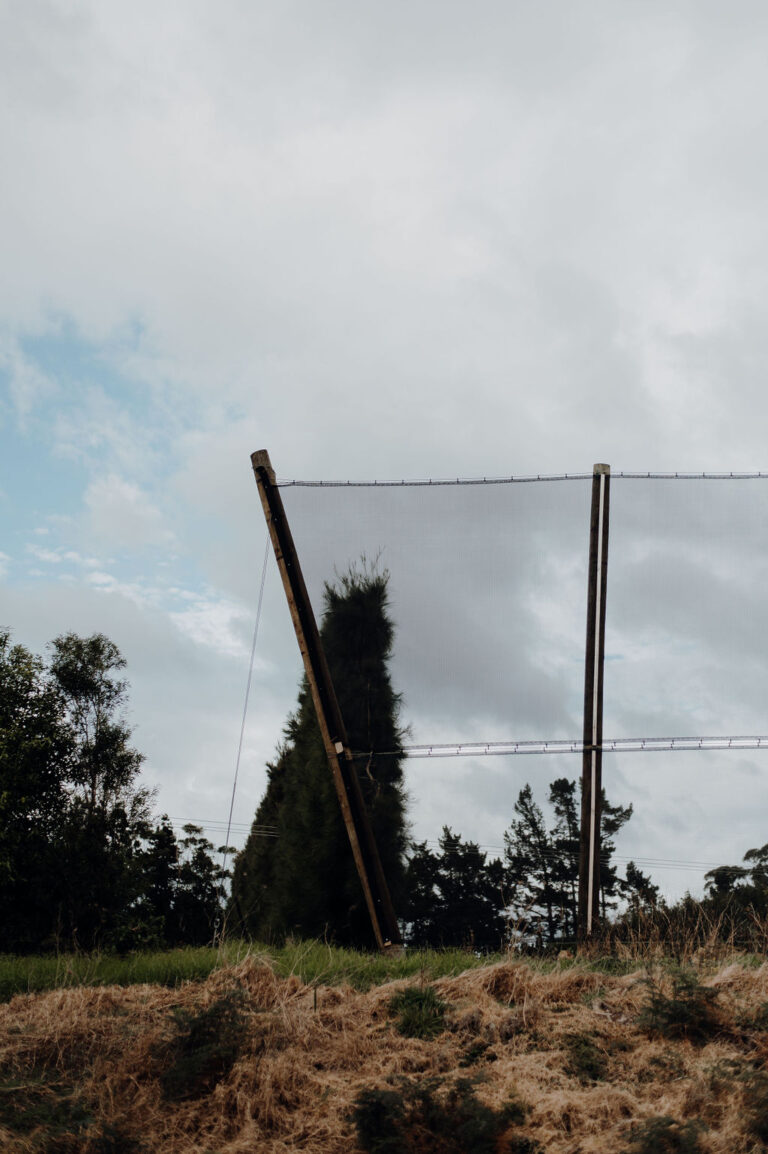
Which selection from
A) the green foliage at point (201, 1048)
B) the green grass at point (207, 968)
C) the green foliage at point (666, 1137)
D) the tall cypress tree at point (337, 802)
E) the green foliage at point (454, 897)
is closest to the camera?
the green foliage at point (666, 1137)

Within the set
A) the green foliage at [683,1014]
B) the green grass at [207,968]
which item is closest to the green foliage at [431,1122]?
the green foliage at [683,1014]

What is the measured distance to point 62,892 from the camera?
1129cm

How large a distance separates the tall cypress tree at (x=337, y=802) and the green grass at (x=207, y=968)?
1.07 meters

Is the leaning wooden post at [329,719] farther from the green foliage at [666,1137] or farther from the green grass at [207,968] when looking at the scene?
the green foliage at [666,1137]

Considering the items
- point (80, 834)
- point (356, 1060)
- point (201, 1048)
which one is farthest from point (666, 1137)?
point (80, 834)

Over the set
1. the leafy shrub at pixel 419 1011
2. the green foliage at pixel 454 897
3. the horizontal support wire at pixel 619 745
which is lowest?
the leafy shrub at pixel 419 1011

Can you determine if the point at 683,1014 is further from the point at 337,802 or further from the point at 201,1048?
the point at 337,802

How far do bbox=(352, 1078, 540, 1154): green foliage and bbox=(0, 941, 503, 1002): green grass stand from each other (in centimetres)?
151

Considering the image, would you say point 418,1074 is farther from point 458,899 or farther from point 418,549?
point 418,549

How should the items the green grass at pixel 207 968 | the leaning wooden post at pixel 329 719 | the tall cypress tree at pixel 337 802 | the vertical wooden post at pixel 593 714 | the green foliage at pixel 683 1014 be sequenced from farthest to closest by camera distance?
the tall cypress tree at pixel 337 802 → the leaning wooden post at pixel 329 719 → the vertical wooden post at pixel 593 714 → the green grass at pixel 207 968 → the green foliage at pixel 683 1014

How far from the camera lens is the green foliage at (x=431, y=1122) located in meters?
3.37

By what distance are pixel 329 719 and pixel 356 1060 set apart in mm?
2966

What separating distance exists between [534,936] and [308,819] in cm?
196

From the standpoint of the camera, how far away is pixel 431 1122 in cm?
350
